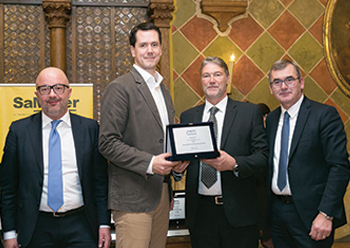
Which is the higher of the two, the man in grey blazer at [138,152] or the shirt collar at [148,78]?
the shirt collar at [148,78]

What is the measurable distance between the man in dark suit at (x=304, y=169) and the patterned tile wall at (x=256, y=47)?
1838 mm

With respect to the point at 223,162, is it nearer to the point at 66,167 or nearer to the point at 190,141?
the point at 190,141

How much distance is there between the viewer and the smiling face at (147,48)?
6.60ft

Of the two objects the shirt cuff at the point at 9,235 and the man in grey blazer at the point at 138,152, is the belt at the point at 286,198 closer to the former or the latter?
the man in grey blazer at the point at 138,152

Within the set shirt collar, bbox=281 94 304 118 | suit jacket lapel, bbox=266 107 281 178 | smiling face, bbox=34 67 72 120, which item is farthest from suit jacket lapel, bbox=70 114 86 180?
shirt collar, bbox=281 94 304 118

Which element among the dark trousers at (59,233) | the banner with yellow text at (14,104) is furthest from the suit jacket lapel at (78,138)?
the banner with yellow text at (14,104)

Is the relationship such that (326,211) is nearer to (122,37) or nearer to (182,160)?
(182,160)

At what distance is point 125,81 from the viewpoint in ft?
6.46

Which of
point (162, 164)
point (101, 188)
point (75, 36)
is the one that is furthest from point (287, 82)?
point (75, 36)

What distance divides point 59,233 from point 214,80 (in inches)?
48.7

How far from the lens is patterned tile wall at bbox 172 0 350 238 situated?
155 inches

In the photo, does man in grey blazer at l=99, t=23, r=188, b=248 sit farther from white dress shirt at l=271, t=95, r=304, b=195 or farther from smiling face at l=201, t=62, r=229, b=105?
white dress shirt at l=271, t=95, r=304, b=195

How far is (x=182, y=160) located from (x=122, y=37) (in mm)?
2569

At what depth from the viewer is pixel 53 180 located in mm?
1927
